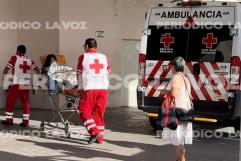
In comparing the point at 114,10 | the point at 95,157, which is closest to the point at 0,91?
the point at 114,10

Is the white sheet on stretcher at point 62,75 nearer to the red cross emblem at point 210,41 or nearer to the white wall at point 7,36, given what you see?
the red cross emblem at point 210,41

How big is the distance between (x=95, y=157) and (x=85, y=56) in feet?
6.25

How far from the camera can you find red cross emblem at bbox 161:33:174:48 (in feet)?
29.9

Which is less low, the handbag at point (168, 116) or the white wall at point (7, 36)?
the white wall at point (7, 36)

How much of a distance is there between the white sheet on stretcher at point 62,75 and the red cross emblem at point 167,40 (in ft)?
→ 5.92

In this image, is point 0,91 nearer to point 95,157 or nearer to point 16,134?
point 16,134

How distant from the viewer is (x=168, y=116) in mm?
6410

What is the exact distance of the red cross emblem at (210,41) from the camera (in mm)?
8695

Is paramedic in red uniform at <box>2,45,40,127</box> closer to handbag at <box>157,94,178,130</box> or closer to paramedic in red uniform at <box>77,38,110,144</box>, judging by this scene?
paramedic in red uniform at <box>77,38,110,144</box>

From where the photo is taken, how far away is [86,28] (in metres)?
13.3

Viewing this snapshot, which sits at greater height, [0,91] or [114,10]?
[114,10]

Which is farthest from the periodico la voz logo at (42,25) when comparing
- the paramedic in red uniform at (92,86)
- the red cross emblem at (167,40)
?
the paramedic in red uniform at (92,86)

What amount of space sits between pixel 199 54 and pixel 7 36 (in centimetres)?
622

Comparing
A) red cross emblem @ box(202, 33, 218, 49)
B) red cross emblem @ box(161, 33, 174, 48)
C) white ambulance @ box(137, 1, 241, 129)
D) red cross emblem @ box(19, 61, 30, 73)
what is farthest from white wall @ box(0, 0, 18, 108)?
red cross emblem @ box(202, 33, 218, 49)
